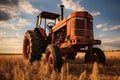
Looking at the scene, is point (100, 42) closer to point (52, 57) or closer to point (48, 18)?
point (52, 57)

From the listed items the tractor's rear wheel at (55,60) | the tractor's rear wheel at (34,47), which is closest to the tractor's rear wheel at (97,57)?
the tractor's rear wheel at (55,60)

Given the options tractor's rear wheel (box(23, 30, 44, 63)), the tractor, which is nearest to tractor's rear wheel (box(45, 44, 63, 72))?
the tractor

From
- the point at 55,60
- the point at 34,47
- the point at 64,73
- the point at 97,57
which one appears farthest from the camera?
the point at 34,47

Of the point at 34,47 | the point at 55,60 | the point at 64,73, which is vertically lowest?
the point at 64,73

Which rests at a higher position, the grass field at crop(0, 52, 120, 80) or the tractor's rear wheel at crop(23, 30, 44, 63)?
the tractor's rear wheel at crop(23, 30, 44, 63)

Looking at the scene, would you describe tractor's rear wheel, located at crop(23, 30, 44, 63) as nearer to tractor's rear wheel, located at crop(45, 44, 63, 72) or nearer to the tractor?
the tractor

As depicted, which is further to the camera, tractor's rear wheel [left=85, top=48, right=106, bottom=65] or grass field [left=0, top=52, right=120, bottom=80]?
tractor's rear wheel [left=85, top=48, right=106, bottom=65]

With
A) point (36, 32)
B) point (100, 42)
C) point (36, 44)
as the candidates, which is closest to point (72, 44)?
point (100, 42)

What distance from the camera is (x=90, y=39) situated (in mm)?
7250

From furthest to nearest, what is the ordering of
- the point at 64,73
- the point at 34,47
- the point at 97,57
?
the point at 34,47 < the point at 97,57 < the point at 64,73

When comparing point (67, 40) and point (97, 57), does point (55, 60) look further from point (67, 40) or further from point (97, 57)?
point (97, 57)

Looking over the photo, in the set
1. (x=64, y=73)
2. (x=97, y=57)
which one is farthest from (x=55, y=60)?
(x=97, y=57)

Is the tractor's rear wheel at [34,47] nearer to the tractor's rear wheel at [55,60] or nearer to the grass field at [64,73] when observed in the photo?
the grass field at [64,73]

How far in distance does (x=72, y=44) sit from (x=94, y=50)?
1923 millimetres
